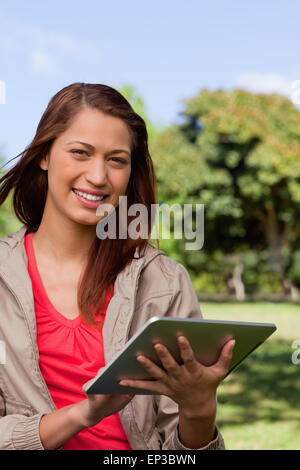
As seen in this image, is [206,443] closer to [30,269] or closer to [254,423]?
[30,269]

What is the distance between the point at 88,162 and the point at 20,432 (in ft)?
2.88

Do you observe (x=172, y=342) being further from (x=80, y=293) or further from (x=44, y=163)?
(x=44, y=163)

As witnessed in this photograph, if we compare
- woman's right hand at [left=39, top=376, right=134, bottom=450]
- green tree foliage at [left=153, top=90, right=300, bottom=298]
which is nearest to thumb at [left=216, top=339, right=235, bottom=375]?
woman's right hand at [left=39, top=376, right=134, bottom=450]

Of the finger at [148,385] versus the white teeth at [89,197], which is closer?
the finger at [148,385]

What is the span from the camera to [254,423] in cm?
681

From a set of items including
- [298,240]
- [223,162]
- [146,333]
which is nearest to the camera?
[146,333]

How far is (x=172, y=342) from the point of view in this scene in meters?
1.67

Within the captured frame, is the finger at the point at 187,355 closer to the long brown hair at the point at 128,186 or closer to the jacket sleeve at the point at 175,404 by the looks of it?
the jacket sleeve at the point at 175,404

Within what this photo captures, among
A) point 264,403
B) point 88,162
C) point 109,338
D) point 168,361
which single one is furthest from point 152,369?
point 264,403

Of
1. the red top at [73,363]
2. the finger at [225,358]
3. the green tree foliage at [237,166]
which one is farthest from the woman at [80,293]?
the green tree foliage at [237,166]

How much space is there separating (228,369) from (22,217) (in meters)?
1.05

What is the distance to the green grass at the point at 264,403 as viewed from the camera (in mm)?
6195
